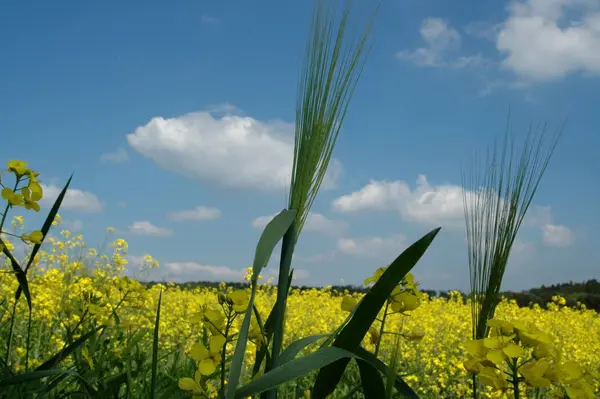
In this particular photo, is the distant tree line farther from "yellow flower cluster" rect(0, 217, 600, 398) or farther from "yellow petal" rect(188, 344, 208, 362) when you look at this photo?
"yellow petal" rect(188, 344, 208, 362)

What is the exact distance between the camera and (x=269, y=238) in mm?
1053

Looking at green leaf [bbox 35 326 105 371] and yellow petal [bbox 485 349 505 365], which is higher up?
yellow petal [bbox 485 349 505 365]

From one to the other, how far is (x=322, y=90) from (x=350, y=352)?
0.57 meters

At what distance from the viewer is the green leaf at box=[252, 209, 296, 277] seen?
1.01 m

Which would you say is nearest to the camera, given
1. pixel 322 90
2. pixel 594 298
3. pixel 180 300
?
pixel 322 90

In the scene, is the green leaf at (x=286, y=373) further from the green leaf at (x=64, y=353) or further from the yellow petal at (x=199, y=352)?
the green leaf at (x=64, y=353)

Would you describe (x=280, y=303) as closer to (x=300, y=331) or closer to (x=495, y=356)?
(x=495, y=356)

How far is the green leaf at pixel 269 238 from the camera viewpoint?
3.32 ft

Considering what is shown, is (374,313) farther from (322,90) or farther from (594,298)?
(594,298)

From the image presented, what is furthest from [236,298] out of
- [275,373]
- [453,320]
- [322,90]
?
[453,320]

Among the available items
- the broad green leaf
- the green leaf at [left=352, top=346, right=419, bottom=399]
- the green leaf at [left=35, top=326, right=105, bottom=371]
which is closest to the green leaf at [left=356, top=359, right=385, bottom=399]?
the green leaf at [left=352, top=346, right=419, bottom=399]

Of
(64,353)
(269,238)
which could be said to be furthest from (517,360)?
(64,353)

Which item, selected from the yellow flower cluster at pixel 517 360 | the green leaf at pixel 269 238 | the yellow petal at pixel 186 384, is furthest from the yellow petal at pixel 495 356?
the yellow petal at pixel 186 384

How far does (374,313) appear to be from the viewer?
1.09 metres
